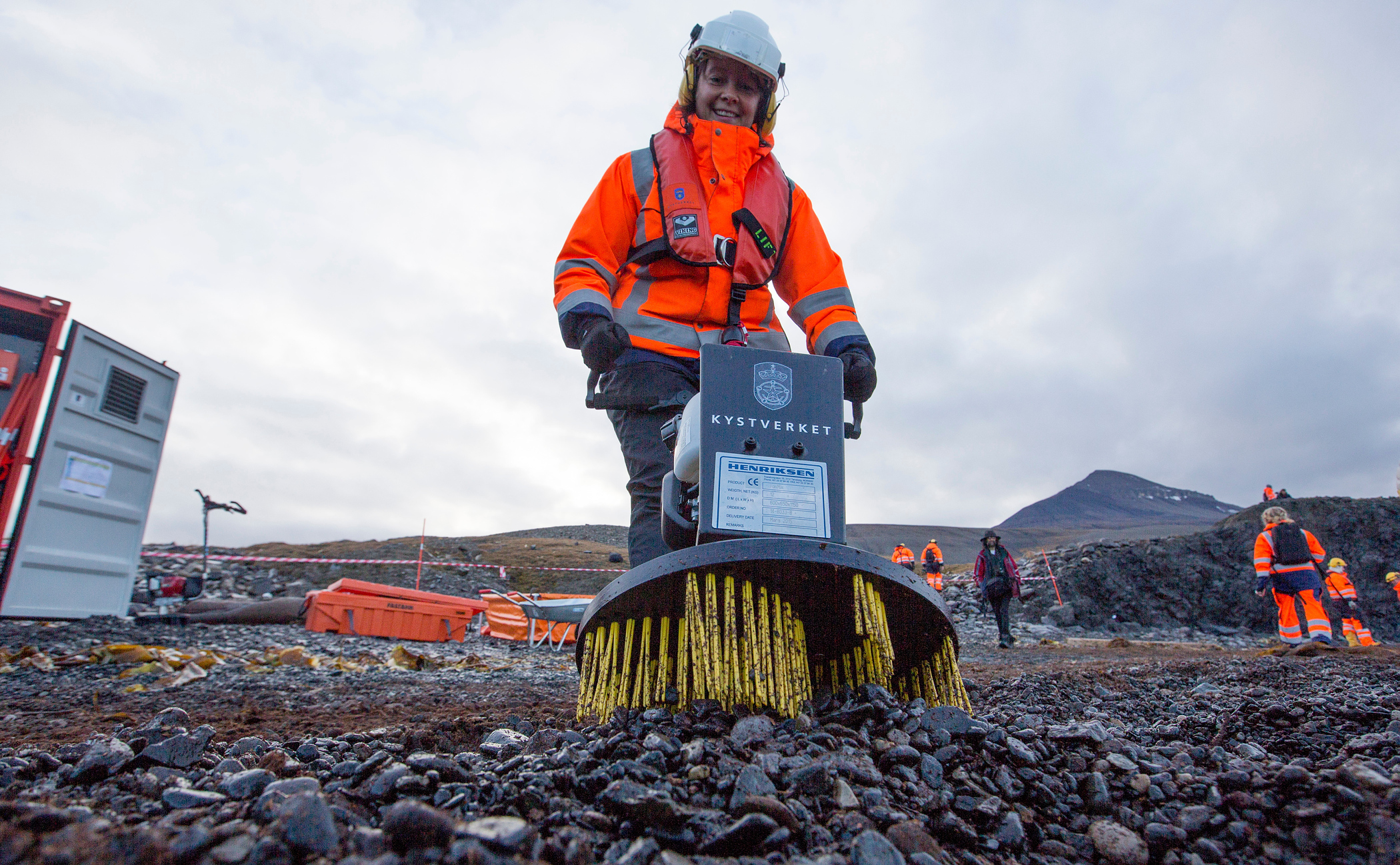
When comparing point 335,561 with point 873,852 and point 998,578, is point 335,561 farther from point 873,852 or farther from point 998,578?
point 873,852

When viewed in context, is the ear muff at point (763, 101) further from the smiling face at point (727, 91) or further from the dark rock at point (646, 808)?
the dark rock at point (646, 808)

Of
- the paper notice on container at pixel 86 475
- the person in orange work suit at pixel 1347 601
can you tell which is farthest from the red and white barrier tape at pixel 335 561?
the person in orange work suit at pixel 1347 601

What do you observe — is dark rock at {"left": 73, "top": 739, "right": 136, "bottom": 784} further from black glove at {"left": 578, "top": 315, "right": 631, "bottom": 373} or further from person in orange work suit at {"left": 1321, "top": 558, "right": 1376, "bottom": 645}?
person in orange work suit at {"left": 1321, "top": 558, "right": 1376, "bottom": 645}

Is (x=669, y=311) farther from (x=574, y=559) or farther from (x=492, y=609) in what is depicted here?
(x=574, y=559)

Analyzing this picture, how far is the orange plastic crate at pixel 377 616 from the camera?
9.23 m

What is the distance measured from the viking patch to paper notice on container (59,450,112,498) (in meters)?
7.51

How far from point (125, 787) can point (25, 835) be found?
63cm

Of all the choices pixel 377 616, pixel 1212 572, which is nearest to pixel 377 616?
pixel 377 616

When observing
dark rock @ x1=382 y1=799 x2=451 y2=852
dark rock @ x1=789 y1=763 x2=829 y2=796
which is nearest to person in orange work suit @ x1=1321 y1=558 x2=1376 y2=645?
dark rock @ x1=789 y1=763 x2=829 y2=796

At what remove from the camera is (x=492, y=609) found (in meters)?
11.6

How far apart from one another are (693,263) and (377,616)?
28.8 feet

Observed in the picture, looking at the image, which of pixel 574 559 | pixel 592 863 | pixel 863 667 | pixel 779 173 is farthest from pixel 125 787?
pixel 574 559

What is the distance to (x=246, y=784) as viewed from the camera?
1.23 meters

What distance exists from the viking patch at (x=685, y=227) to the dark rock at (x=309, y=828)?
2.00 meters
